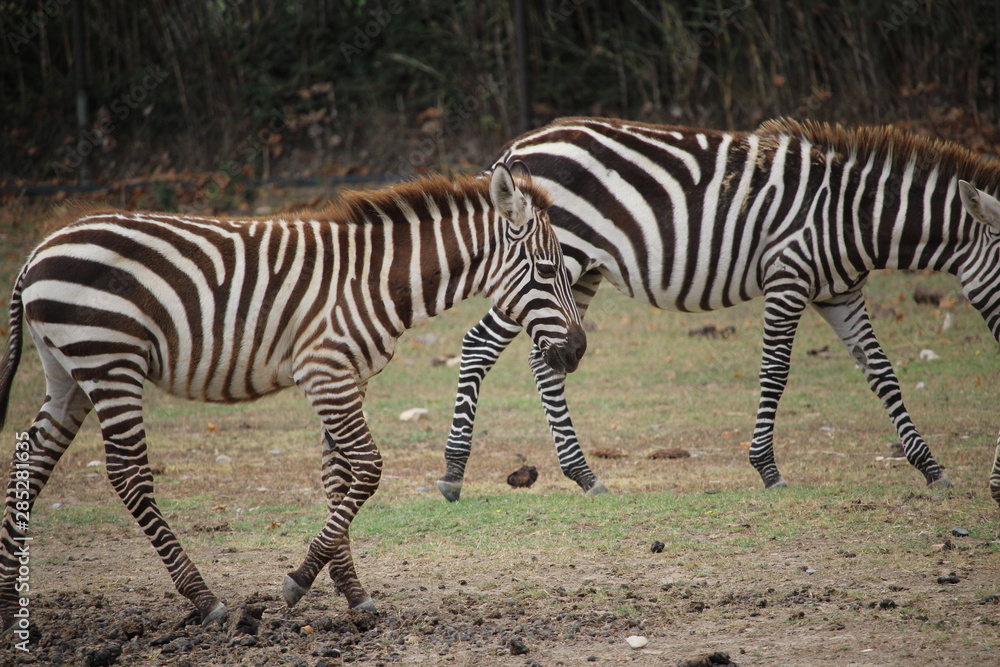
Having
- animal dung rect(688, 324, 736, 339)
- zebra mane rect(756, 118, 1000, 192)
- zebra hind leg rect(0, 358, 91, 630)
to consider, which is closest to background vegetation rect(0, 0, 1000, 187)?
animal dung rect(688, 324, 736, 339)

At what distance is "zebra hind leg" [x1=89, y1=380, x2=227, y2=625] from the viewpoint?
4629 mm

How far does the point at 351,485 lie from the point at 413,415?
450 cm

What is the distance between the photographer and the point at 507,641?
4.36 metres

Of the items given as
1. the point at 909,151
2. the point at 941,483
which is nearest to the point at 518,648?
the point at 941,483

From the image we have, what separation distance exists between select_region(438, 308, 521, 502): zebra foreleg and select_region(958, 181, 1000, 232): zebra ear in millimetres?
3078

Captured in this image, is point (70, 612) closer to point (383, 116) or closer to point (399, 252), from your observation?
point (399, 252)

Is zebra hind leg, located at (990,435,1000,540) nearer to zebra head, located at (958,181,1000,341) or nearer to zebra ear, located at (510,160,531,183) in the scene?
zebra head, located at (958,181,1000,341)

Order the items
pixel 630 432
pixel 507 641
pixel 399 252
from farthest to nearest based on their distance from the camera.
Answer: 1. pixel 630 432
2. pixel 399 252
3. pixel 507 641

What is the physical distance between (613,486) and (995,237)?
3049 millimetres

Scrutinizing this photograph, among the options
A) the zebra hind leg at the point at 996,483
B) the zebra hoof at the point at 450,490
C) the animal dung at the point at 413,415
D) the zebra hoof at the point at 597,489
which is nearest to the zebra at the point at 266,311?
the zebra hoof at the point at 450,490

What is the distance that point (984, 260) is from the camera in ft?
21.2

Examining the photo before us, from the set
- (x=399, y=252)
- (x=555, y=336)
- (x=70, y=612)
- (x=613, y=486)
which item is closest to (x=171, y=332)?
(x=399, y=252)

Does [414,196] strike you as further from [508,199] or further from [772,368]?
[772,368]

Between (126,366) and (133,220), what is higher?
(133,220)
